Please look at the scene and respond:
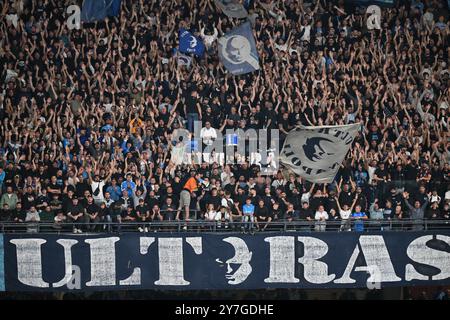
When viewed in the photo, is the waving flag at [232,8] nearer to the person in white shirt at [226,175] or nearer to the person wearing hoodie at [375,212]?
the person in white shirt at [226,175]

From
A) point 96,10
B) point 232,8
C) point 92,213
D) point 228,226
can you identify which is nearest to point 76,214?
point 92,213

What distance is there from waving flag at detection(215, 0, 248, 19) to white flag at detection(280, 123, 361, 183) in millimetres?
5416

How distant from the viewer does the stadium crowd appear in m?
23.4

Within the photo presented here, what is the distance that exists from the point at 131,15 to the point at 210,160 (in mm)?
5949

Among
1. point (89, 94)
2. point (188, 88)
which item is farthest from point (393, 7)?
point (89, 94)

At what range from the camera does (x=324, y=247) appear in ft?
73.9

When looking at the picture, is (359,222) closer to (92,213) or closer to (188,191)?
(188,191)

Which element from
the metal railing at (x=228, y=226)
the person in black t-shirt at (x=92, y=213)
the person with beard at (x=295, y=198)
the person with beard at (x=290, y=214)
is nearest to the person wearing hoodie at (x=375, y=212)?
the metal railing at (x=228, y=226)

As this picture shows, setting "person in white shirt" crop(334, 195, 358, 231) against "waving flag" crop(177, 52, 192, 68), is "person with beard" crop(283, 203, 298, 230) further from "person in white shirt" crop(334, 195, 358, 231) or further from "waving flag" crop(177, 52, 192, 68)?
"waving flag" crop(177, 52, 192, 68)

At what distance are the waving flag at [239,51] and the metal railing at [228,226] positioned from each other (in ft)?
19.3

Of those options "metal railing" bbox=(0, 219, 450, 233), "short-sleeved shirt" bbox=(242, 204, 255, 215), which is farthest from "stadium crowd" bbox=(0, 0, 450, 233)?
"metal railing" bbox=(0, 219, 450, 233)

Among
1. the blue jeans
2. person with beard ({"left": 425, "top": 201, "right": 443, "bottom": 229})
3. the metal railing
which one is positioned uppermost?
the blue jeans

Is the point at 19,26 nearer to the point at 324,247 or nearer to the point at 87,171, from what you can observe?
the point at 87,171

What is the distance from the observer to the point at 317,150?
2458cm
